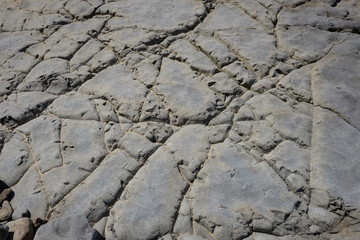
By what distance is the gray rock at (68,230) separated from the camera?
197cm

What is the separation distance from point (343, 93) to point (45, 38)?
2.59 metres

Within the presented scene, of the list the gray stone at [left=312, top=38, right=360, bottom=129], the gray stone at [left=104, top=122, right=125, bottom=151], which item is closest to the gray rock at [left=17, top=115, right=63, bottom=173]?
the gray stone at [left=104, top=122, right=125, bottom=151]

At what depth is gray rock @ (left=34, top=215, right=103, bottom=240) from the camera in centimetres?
197

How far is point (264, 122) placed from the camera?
2561mm

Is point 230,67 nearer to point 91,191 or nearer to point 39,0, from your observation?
point 91,191

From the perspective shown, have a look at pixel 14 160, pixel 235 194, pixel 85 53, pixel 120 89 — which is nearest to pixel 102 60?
pixel 85 53

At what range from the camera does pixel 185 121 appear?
2654 millimetres

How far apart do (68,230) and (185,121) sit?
1047 millimetres

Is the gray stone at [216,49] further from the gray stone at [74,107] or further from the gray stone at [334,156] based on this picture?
the gray stone at [74,107]

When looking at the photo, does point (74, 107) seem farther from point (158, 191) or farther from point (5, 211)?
point (158, 191)

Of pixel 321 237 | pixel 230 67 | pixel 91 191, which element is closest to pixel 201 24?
pixel 230 67

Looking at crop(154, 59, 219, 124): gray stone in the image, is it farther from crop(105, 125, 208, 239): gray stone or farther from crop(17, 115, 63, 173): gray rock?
crop(17, 115, 63, 173): gray rock

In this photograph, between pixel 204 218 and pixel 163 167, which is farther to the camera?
pixel 163 167

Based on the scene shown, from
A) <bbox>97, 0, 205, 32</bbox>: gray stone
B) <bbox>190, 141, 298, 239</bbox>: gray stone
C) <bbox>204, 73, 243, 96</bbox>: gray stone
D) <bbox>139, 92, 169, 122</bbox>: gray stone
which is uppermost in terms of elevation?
<bbox>97, 0, 205, 32</bbox>: gray stone
